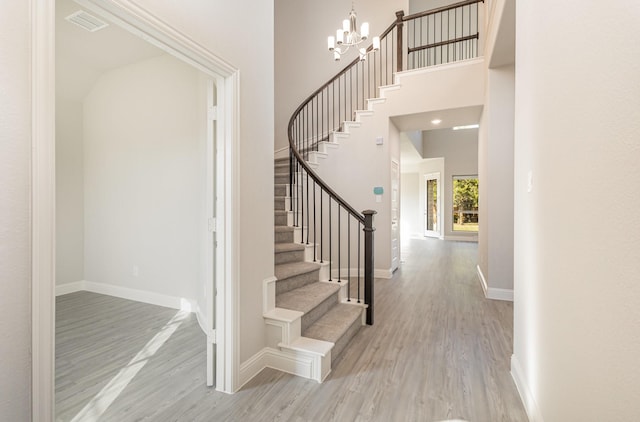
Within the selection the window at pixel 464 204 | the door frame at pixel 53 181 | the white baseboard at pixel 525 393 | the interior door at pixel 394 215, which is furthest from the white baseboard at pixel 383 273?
the window at pixel 464 204

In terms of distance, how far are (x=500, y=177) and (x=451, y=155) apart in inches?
276

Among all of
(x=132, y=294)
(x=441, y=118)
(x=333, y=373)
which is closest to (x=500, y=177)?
(x=441, y=118)

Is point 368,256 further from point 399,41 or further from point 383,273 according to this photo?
point 399,41

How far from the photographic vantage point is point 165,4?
144 cm

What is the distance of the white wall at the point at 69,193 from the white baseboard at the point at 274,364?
343cm

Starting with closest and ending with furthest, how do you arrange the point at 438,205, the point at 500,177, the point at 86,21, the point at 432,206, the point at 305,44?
1. the point at 86,21
2. the point at 500,177
3. the point at 305,44
4. the point at 438,205
5. the point at 432,206

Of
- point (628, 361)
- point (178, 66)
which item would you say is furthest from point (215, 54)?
point (628, 361)

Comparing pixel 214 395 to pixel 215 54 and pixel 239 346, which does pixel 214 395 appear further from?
pixel 215 54

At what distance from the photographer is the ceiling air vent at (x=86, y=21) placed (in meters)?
2.58

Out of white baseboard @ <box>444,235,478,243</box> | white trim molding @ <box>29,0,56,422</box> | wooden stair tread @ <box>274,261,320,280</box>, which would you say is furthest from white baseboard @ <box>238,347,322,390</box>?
white baseboard @ <box>444,235,478,243</box>

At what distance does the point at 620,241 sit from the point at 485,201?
A: 3.67 metres

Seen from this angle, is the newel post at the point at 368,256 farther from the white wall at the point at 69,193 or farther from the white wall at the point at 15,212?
the white wall at the point at 69,193

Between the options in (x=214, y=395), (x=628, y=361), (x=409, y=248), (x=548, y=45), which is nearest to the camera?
(x=628, y=361)

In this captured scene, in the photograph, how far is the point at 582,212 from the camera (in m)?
1.04
